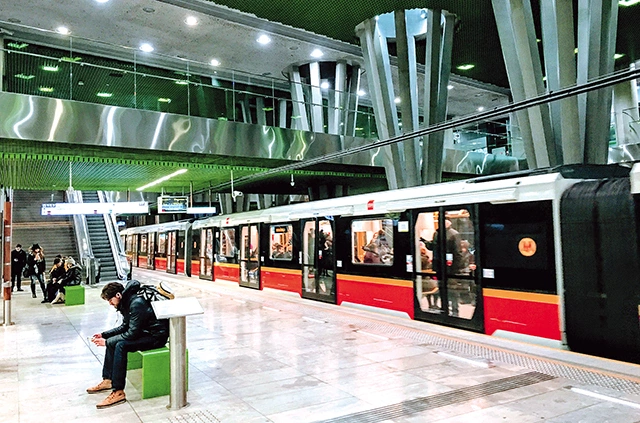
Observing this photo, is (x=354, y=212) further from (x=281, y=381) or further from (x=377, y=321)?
(x=281, y=381)

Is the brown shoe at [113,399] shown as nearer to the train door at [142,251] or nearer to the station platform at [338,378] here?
the station platform at [338,378]

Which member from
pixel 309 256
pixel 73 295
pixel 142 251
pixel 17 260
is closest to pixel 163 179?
pixel 17 260

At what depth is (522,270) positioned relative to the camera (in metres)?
6.38

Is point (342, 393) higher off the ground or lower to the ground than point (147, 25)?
lower

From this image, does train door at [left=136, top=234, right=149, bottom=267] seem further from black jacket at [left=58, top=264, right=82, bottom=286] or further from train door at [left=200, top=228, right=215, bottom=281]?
black jacket at [left=58, top=264, right=82, bottom=286]

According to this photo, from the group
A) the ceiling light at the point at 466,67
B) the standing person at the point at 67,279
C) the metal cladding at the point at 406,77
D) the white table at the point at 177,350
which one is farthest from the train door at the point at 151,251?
the white table at the point at 177,350

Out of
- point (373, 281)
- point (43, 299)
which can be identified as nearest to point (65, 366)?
point (373, 281)

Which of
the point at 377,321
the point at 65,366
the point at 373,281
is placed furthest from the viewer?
the point at 373,281

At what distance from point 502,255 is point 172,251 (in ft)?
59.3

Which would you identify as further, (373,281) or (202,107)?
(202,107)

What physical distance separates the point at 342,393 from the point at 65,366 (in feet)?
12.1

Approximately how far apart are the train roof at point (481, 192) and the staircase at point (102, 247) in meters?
11.7

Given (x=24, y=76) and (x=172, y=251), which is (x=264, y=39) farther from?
(x=172, y=251)

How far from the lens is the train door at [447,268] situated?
7.14 meters
